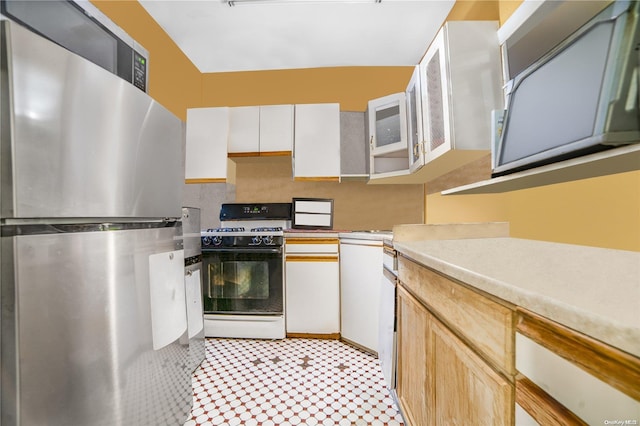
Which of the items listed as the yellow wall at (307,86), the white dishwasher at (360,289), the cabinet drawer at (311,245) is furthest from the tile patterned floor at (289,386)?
the yellow wall at (307,86)

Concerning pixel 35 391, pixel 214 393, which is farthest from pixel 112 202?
pixel 214 393

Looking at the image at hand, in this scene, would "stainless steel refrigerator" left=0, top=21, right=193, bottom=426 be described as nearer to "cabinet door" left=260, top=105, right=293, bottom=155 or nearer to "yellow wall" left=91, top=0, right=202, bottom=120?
"cabinet door" left=260, top=105, right=293, bottom=155

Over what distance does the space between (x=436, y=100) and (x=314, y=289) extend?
5.43ft

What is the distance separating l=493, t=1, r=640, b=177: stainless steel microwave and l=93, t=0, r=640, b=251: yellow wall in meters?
0.28

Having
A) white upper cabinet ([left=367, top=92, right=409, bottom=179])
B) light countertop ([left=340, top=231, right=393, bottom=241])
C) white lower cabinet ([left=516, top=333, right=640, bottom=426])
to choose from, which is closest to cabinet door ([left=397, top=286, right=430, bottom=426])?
white lower cabinet ([left=516, top=333, right=640, bottom=426])

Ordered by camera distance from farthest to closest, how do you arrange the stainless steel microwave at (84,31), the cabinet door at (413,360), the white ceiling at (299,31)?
the white ceiling at (299,31)
the cabinet door at (413,360)
the stainless steel microwave at (84,31)

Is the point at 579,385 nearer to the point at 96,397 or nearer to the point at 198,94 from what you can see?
the point at 96,397

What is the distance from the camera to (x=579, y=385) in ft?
1.15

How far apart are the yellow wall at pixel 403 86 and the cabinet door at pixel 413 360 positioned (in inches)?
29.6

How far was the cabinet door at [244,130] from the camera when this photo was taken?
2.68 m

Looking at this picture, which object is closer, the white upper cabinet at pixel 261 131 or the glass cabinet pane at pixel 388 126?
the glass cabinet pane at pixel 388 126

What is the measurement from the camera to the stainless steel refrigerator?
0.67 m

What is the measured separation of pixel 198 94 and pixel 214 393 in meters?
2.94

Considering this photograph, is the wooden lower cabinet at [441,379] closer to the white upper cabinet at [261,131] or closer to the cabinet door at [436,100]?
the cabinet door at [436,100]
